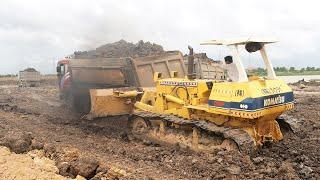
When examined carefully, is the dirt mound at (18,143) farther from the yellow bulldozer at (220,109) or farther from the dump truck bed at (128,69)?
the dump truck bed at (128,69)

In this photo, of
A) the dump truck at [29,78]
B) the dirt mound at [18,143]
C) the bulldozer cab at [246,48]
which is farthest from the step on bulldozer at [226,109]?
the dump truck at [29,78]

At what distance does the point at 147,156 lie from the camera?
9.28 m

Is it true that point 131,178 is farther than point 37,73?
No

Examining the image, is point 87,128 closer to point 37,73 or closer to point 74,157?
point 74,157

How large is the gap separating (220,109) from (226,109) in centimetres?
18

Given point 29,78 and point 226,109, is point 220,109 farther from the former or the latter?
point 29,78

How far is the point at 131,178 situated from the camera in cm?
709

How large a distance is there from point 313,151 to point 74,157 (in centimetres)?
463

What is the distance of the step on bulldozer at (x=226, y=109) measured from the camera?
8586mm

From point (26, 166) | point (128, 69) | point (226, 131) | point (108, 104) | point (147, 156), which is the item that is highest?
point (128, 69)

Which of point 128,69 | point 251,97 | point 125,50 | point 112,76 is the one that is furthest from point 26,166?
point 125,50

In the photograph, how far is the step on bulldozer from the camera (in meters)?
8.59

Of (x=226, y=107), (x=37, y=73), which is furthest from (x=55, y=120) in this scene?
(x=37, y=73)

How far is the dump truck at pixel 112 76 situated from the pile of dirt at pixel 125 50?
27.8 inches
